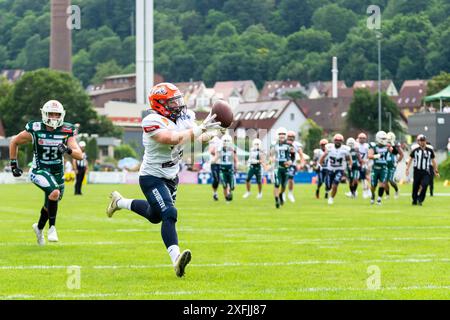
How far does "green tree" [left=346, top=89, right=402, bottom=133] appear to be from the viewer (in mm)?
126125

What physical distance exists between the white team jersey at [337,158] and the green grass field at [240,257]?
20.6ft

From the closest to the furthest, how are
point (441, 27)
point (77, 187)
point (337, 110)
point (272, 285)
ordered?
point (272, 285)
point (77, 187)
point (337, 110)
point (441, 27)

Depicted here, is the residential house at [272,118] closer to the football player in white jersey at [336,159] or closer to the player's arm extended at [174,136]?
the football player in white jersey at [336,159]

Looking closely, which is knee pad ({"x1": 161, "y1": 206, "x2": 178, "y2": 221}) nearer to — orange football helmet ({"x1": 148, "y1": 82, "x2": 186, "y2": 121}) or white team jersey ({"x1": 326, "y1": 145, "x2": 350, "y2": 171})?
orange football helmet ({"x1": 148, "y1": 82, "x2": 186, "y2": 121})

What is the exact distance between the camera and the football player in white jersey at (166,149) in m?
11.0

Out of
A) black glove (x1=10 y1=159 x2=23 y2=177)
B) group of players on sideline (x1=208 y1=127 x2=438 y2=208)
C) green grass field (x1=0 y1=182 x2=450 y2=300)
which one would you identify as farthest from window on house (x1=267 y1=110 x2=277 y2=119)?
black glove (x1=10 y1=159 x2=23 y2=177)

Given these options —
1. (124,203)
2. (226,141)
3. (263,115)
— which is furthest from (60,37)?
(124,203)

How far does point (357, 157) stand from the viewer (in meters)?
31.8

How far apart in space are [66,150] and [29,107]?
91970mm

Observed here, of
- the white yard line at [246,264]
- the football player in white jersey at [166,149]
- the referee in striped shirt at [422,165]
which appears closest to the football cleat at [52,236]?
the white yard line at [246,264]

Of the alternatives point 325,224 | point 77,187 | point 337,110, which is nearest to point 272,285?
point 325,224

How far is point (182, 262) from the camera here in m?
10.7

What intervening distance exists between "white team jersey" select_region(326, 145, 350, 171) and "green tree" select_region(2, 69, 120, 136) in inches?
3045
